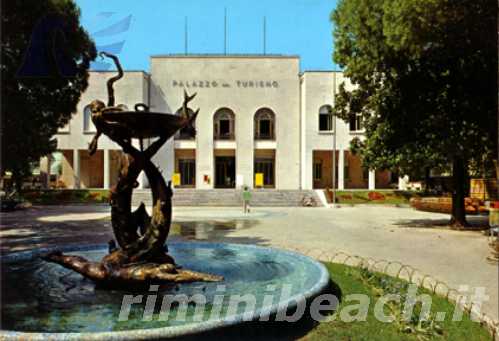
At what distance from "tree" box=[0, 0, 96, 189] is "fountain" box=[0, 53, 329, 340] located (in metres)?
9.78

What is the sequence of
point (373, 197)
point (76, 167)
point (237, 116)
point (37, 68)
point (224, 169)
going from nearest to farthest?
Result: 1. point (37, 68)
2. point (373, 197)
3. point (76, 167)
4. point (237, 116)
5. point (224, 169)

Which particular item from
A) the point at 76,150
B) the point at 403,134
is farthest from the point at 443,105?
the point at 76,150

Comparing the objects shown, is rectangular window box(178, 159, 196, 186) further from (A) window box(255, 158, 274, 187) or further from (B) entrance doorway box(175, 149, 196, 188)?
(A) window box(255, 158, 274, 187)

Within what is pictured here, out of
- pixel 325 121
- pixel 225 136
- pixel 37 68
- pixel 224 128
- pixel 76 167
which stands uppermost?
pixel 325 121

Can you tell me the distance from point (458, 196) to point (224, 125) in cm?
2530

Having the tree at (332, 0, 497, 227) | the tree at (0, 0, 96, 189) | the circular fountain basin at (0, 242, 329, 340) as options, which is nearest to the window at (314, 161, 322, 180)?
the tree at (332, 0, 497, 227)

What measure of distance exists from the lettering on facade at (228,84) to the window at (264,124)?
2.18m

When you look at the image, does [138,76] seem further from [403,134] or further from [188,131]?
[188,131]

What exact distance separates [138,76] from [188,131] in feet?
108

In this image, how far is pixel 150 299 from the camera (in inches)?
226

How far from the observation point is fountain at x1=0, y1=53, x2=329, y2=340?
16.5 feet

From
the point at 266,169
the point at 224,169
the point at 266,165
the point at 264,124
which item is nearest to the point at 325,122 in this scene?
the point at 264,124

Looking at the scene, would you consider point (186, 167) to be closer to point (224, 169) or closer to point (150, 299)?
point (224, 169)

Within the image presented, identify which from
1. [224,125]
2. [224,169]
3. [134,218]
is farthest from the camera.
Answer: [224,169]
